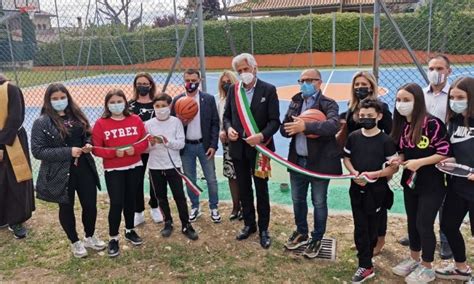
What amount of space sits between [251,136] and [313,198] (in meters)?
0.92

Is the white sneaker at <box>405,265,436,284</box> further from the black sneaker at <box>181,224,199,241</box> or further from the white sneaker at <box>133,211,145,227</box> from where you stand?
the white sneaker at <box>133,211,145,227</box>

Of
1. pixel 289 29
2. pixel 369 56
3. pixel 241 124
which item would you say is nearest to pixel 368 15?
pixel 369 56

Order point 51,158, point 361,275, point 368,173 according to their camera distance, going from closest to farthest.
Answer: point 368,173 → point 361,275 → point 51,158

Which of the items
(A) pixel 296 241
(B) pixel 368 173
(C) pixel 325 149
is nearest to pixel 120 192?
(A) pixel 296 241

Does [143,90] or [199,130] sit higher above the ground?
[143,90]

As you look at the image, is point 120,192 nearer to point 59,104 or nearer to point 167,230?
point 167,230

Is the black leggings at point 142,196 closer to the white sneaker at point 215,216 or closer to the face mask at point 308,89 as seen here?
the white sneaker at point 215,216

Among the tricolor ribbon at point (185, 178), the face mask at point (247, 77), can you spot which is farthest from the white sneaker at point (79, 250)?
the face mask at point (247, 77)

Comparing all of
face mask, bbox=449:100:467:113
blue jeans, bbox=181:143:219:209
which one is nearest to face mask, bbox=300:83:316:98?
face mask, bbox=449:100:467:113

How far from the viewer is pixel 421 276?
398 centimetres

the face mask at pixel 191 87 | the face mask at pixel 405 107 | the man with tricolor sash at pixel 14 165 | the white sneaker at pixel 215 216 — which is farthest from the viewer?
the white sneaker at pixel 215 216

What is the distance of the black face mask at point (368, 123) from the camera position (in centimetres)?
383

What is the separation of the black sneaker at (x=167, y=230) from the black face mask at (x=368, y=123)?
8.92ft

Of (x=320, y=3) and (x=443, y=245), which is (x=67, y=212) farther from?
(x=320, y=3)
